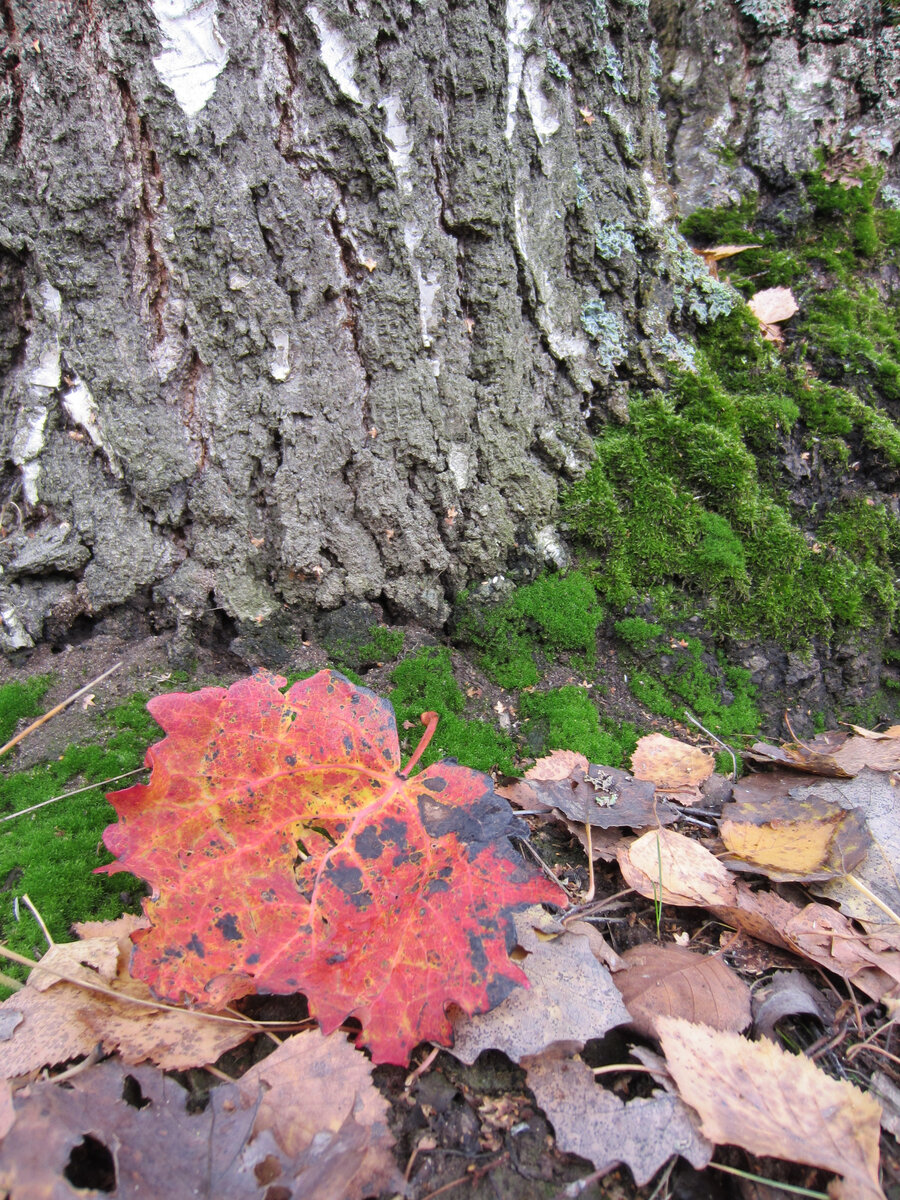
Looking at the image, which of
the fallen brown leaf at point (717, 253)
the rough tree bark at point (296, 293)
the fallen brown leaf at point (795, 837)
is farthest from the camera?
the fallen brown leaf at point (717, 253)

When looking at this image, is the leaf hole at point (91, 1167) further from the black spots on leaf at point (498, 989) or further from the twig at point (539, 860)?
the twig at point (539, 860)

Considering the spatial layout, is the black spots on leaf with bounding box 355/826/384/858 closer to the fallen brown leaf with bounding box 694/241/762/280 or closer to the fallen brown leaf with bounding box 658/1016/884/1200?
the fallen brown leaf with bounding box 658/1016/884/1200

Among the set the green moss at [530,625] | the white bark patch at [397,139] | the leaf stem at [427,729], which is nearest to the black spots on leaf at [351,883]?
the leaf stem at [427,729]

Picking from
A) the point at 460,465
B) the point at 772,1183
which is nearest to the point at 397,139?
the point at 460,465

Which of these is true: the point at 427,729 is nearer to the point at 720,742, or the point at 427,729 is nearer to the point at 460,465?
the point at 460,465

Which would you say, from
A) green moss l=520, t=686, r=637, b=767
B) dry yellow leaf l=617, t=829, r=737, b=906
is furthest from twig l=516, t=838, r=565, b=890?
green moss l=520, t=686, r=637, b=767
